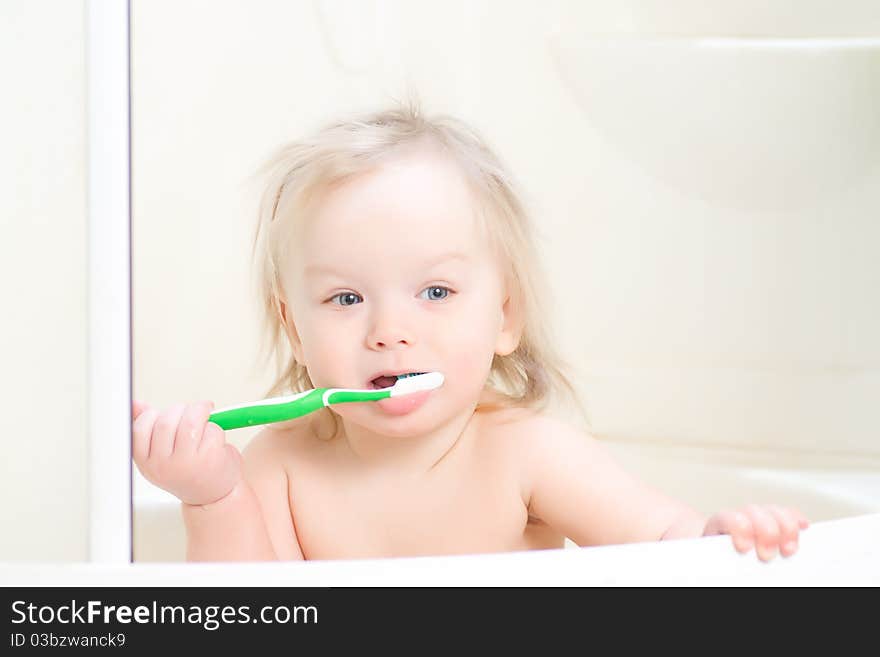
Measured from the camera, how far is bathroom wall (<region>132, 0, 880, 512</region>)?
1.02 metres

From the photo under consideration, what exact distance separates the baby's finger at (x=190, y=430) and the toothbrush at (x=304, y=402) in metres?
0.01

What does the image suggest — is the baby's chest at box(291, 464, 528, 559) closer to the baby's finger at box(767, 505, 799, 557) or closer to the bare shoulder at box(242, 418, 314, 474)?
the bare shoulder at box(242, 418, 314, 474)

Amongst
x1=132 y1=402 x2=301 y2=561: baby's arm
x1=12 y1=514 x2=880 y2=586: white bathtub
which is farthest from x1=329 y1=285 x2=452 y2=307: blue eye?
x1=12 y1=514 x2=880 y2=586: white bathtub

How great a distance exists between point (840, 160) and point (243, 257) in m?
0.56

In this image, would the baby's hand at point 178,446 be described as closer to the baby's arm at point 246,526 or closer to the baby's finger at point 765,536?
the baby's arm at point 246,526

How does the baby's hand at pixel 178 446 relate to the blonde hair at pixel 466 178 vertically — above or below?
below

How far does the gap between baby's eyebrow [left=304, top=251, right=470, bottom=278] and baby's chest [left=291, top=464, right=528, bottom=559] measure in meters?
0.16

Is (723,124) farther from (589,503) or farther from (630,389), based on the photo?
(589,503)

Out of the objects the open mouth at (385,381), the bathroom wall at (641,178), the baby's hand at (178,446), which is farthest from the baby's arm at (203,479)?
the bathroom wall at (641,178)

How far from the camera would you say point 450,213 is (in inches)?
30.1

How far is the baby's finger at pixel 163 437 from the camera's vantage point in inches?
26.2

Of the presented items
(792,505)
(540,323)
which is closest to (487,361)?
(540,323)

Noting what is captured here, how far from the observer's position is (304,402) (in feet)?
2.29

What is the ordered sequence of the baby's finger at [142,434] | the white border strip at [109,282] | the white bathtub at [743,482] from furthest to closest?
1. the white bathtub at [743,482]
2. the baby's finger at [142,434]
3. the white border strip at [109,282]
